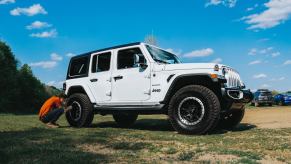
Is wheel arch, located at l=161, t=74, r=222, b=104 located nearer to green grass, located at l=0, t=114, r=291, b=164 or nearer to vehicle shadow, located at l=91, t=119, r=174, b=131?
green grass, located at l=0, t=114, r=291, b=164

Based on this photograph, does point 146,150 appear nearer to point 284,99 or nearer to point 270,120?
point 270,120

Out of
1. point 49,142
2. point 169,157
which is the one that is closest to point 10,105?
point 49,142

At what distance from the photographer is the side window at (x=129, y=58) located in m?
9.11

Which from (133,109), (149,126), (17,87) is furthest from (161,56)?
(17,87)

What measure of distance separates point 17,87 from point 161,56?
2772 centimetres

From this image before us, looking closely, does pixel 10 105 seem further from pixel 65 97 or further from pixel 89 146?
A: pixel 89 146

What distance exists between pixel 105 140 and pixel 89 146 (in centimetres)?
75

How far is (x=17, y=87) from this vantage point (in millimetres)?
34094

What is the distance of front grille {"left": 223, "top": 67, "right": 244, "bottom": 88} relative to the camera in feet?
26.5

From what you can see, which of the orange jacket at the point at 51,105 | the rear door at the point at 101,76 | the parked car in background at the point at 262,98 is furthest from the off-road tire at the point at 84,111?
the parked car in background at the point at 262,98

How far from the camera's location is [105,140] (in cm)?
689

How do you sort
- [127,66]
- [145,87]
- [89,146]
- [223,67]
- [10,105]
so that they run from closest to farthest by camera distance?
[89,146] < [223,67] < [145,87] < [127,66] < [10,105]

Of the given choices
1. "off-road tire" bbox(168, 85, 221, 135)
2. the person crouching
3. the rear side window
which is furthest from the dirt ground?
the person crouching

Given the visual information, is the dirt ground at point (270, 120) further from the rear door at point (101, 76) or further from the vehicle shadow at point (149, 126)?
the rear door at point (101, 76)
